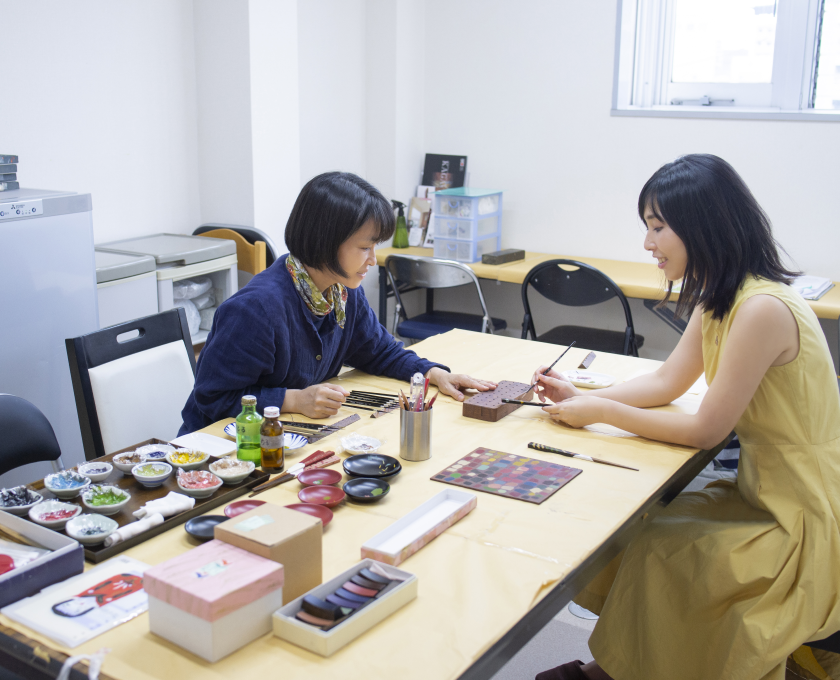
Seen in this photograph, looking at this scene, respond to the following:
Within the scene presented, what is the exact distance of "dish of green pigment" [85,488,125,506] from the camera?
1.30m

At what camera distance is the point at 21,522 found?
1189 mm

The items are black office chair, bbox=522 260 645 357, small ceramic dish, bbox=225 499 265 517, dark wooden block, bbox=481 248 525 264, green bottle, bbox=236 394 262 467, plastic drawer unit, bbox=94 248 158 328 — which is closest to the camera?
small ceramic dish, bbox=225 499 265 517

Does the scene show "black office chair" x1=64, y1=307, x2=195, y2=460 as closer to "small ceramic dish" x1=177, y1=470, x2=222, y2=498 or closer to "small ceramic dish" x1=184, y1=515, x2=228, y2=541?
"small ceramic dish" x1=177, y1=470, x2=222, y2=498

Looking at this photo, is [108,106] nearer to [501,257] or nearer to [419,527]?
[501,257]

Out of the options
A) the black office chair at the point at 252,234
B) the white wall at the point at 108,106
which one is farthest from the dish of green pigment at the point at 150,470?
the black office chair at the point at 252,234

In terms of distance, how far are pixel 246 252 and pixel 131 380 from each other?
1.52 metres

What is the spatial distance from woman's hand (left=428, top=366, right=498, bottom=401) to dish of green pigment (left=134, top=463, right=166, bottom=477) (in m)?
0.79

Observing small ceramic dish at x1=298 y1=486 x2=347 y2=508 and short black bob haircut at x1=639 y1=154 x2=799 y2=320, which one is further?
short black bob haircut at x1=639 y1=154 x2=799 y2=320

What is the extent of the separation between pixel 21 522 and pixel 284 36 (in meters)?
2.84

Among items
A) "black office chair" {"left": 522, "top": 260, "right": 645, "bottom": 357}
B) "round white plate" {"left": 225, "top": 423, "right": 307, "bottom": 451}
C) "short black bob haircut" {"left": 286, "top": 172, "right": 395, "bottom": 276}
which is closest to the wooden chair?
"black office chair" {"left": 522, "top": 260, "right": 645, "bottom": 357}

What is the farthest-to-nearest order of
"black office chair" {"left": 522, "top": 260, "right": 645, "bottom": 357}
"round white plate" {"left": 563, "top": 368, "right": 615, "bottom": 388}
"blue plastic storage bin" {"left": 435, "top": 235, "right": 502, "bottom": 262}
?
1. "blue plastic storage bin" {"left": 435, "top": 235, "right": 502, "bottom": 262}
2. "black office chair" {"left": 522, "top": 260, "right": 645, "bottom": 357}
3. "round white plate" {"left": 563, "top": 368, "right": 615, "bottom": 388}

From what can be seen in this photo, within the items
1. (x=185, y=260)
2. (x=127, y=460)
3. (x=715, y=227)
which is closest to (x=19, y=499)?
(x=127, y=460)

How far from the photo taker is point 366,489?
1.40 m

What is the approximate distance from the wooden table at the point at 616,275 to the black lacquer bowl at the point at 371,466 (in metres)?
2.07
